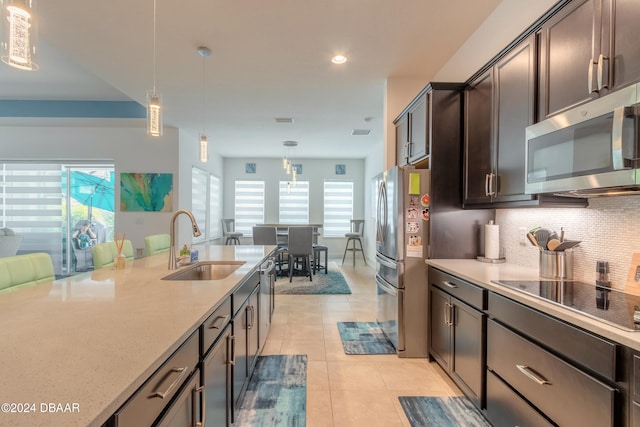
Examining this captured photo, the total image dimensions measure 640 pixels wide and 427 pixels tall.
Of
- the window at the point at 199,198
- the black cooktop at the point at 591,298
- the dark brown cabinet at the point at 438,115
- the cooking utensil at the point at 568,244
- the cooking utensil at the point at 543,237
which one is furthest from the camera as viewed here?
the window at the point at 199,198

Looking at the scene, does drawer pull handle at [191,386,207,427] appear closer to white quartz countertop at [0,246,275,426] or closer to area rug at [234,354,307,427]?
white quartz countertop at [0,246,275,426]

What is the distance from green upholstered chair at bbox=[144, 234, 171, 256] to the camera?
9.18 feet

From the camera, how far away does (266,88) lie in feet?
11.5

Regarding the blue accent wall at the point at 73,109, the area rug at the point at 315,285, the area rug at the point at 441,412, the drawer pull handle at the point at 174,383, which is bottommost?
the area rug at the point at 441,412

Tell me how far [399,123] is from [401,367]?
2.34 meters

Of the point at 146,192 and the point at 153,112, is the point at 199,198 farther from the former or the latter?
the point at 153,112

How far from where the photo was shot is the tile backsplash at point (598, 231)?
1.49m

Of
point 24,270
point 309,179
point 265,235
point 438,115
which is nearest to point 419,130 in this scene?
point 438,115

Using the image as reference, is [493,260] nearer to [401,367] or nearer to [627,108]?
[401,367]

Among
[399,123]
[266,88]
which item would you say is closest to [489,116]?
[399,123]

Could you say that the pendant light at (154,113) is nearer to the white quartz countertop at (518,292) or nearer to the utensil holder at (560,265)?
the white quartz countertop at (518,292)

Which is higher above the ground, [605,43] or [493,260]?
[605,43]

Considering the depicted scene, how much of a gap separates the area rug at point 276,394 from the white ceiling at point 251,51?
109 inches

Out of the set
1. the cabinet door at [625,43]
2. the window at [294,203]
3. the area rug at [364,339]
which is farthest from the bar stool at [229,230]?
the cabinet door at [625,43]
